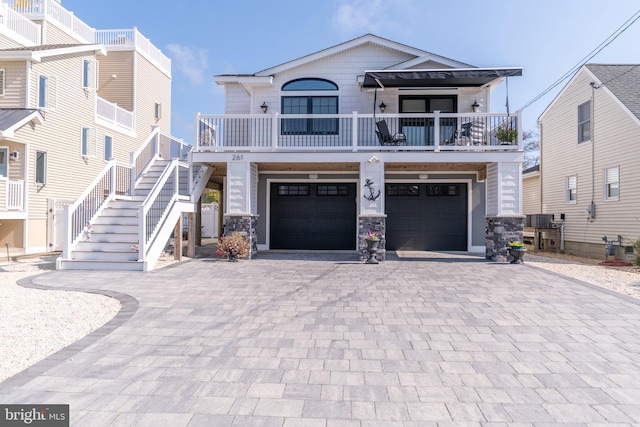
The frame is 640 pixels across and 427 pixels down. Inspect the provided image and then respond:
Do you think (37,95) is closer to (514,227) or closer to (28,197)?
(28,197)

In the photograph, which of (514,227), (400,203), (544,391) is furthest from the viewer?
(400,203)

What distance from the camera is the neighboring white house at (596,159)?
36.6ft

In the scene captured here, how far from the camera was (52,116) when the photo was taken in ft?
42.1

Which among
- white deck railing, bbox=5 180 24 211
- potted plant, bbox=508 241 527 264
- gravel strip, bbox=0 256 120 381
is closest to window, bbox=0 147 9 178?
white deck railing, bbox=5 180 24 211

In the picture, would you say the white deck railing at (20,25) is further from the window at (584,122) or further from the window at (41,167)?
the window at (584,122)

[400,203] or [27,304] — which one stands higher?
[400,203]

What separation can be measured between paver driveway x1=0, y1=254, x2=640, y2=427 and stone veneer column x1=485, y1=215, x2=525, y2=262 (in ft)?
10.9

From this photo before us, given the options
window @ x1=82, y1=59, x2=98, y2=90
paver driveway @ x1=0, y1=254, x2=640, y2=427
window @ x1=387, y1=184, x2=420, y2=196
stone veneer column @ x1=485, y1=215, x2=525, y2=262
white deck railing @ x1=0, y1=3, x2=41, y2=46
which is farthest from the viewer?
window @ x1=82, y1=59, x2=98, y2=90

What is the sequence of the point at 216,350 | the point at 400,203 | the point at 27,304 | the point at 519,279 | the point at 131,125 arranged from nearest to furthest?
the point at 216,350
the point at 27,304
the point at 519,279
the point at 400,203
the point at 131,125

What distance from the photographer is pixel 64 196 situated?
43.8 feet

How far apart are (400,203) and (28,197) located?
40.5ft

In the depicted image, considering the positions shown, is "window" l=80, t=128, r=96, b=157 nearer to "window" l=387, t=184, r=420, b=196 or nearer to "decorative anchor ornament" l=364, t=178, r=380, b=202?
"decorative anchor ornament" l=364, t=178, r=380, b=202

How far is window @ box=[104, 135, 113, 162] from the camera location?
625 inches

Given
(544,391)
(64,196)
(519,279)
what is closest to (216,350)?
(544,391)
